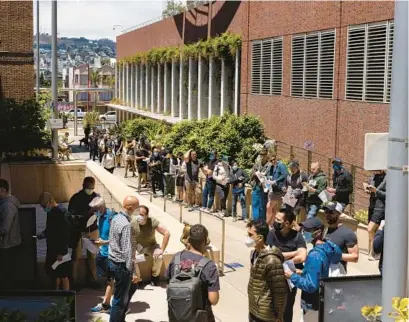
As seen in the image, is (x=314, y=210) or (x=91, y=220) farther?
(x=314, y=210)

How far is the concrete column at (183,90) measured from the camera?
136 ft

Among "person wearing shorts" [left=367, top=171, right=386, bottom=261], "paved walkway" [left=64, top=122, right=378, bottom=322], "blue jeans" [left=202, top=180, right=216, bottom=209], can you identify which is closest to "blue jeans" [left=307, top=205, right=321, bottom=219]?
"person wearing shorts" [left=367, top=171, right=386, bottom=261]

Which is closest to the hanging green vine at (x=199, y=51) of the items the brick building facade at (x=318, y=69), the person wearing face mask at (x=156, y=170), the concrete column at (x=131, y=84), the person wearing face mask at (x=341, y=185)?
the brick building facade at (x=318, y=69)

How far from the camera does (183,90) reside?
41969 millimetres

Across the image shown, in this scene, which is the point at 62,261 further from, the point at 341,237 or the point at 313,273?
the point at 313,273

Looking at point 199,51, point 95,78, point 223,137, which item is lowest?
point 223,137

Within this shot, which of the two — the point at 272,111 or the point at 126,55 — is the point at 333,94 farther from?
the point at 126,55

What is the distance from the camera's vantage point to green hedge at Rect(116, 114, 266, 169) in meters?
23.4

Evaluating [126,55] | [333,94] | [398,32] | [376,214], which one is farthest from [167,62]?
[398,32]

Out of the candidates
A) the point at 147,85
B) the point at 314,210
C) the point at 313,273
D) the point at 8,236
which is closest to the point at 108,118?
the point at 147,85

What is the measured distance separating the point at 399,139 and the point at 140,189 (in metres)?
20.2

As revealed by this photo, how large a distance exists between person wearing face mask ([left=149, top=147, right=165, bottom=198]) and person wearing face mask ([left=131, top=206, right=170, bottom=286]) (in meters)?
12.9

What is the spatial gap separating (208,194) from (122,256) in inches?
438

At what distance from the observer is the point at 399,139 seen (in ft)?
17.0
